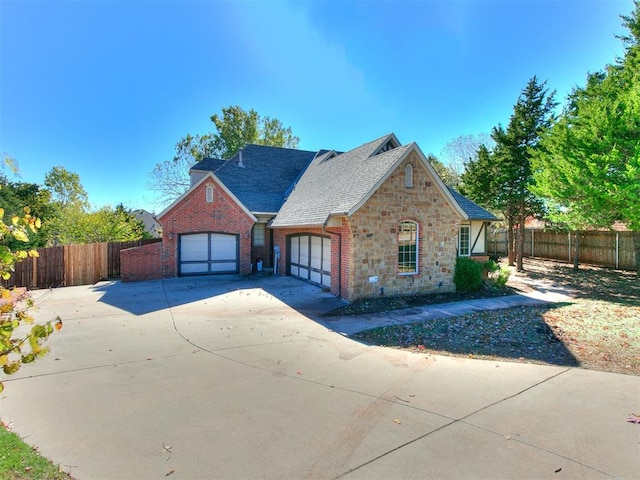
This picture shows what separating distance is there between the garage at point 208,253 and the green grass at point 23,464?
13.7 metres

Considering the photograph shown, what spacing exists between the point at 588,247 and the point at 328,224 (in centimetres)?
1899

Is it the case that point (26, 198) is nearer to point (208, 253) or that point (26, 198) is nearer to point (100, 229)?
point (100, 229)

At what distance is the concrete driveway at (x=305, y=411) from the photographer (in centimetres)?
338

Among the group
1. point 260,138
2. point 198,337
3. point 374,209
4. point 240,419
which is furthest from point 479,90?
point 260,138

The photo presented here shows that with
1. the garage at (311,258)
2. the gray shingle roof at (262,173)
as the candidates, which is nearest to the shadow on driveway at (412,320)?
the garage at (311,258)

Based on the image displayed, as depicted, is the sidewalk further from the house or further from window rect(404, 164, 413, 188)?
window rect(404, 164, 413, 188)

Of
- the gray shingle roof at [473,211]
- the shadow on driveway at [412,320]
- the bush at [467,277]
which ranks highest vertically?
the gray shingle roof at [473,211]

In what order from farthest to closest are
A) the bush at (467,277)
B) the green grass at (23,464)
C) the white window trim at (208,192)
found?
the white window trim at (208,192)
the bush at (467,277)
the green grass at (23,464)

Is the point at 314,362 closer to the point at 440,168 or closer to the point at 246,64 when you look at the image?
the point at 246,64

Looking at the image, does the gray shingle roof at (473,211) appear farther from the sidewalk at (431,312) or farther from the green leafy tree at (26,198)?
the green leafy tree at (26,198)

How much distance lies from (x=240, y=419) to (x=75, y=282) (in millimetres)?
14756

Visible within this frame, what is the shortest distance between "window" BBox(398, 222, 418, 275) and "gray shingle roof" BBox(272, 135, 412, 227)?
6.87 feet

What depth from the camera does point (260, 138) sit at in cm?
4025

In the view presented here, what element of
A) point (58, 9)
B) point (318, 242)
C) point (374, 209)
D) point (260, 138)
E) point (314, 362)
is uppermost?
point (260, 138)
